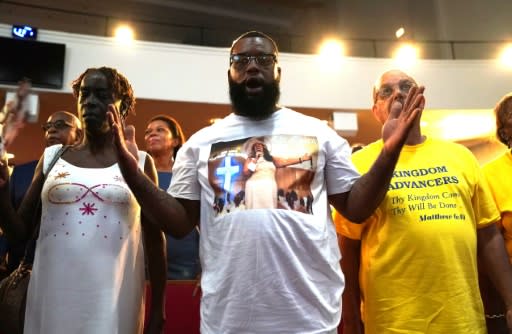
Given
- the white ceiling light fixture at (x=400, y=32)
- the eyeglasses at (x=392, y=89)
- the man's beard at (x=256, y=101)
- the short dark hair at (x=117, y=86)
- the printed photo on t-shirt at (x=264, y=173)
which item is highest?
the white ceiling light fixture at (x=400, y=32)

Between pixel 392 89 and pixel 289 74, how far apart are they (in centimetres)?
553

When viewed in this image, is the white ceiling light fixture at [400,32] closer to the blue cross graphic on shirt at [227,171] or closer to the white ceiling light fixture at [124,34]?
the white ceiling light fixture at [124,34]

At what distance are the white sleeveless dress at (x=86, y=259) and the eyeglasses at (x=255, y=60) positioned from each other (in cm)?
53

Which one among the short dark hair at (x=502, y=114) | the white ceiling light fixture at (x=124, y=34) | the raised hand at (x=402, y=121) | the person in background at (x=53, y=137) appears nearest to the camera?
the raised hand at (x=402, y=121)

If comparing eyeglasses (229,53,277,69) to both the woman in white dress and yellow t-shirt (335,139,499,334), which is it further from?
yellow t-shirt (335,139,499,334)

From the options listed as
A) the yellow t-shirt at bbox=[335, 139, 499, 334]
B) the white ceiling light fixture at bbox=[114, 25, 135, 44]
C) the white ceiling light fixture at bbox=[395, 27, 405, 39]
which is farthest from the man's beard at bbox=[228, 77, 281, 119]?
the white ceiling light fixture at bbox=[395, 27, 405, 39]

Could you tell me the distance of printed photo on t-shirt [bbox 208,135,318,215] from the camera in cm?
124

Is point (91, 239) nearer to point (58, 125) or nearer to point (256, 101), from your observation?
point (256, 101)

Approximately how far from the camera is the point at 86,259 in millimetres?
1322

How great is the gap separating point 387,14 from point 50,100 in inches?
266

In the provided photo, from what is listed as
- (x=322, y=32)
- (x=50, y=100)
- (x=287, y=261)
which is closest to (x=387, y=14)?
(x=322, y=32)

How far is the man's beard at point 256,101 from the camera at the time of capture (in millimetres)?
1417

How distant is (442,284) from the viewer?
1435 millimetres

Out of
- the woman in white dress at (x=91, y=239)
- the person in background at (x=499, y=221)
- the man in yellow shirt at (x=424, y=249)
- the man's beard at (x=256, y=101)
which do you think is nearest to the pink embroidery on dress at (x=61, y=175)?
the woman in white dress at (x=91, y=239)
